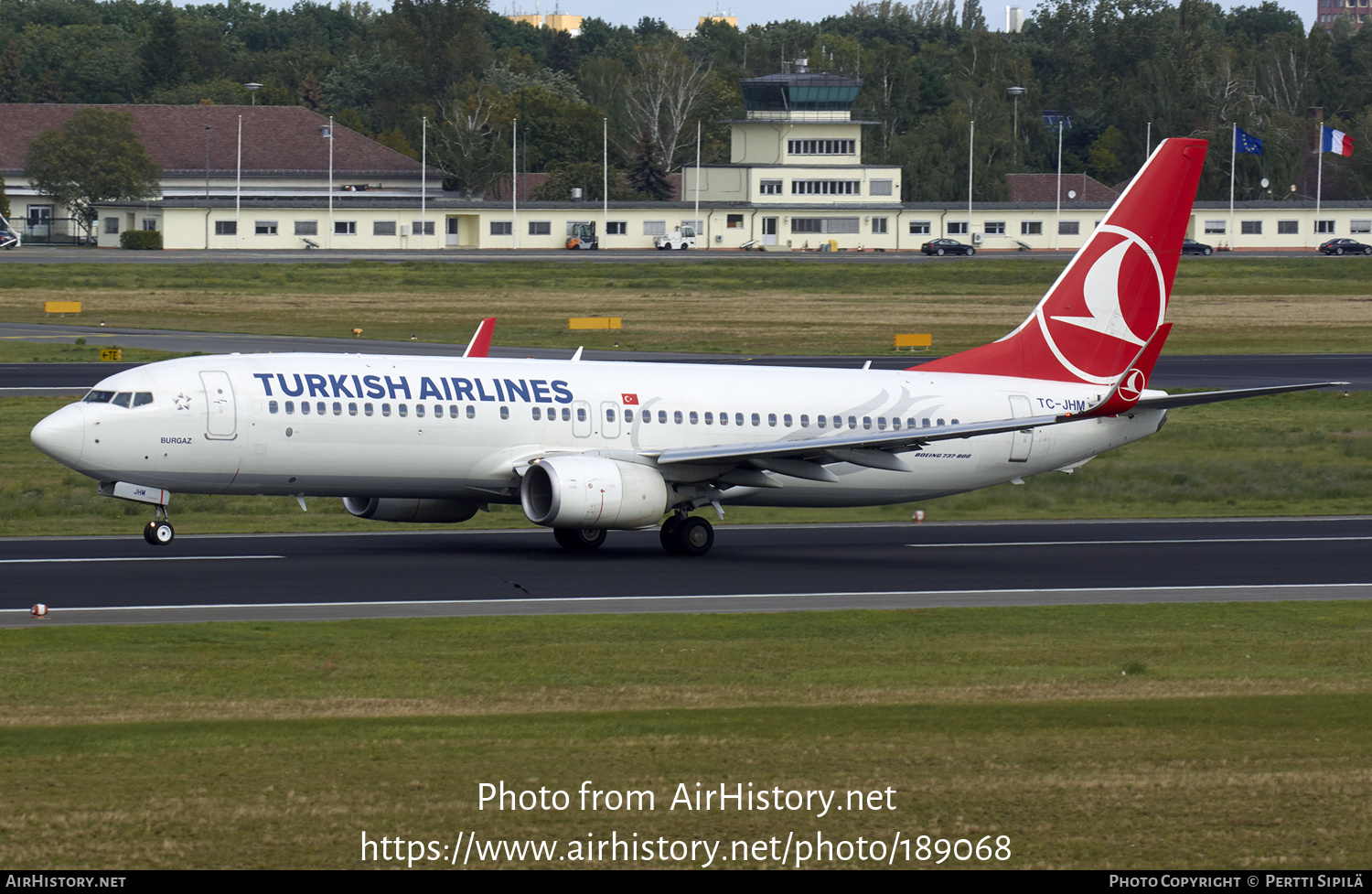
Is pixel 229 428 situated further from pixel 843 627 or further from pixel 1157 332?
pixel 1157 332

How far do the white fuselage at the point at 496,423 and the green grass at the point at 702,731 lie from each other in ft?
23.6

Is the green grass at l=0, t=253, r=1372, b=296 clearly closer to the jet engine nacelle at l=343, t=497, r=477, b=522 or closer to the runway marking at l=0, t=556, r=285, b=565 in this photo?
the jet engine nacelle at l=343, t=497, r=477, b=522

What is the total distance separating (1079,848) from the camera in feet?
45.1

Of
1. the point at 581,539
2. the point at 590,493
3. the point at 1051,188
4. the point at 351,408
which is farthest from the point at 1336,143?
the point at 351,408

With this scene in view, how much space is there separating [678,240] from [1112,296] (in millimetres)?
120578

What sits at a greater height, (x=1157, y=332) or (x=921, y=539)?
(x=1157, y=332)

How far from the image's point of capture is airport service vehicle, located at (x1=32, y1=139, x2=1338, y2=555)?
31.9m

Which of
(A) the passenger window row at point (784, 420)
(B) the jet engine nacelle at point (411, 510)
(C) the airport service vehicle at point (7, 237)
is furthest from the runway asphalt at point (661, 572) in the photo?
(C) the airport service vehicle at point (7, 237)

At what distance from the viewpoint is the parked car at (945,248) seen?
154 meters

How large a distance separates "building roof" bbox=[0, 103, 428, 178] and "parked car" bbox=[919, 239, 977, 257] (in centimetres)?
5714

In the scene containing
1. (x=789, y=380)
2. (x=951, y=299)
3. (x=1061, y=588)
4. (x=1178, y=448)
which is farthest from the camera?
(x=951, y=299)

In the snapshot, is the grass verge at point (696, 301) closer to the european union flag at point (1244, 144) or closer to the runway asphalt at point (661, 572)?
the european union flag at point (1244, 144)
